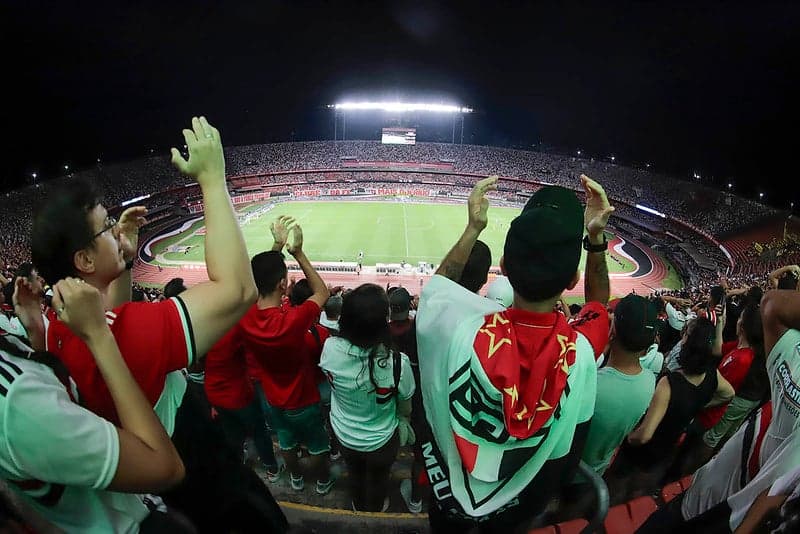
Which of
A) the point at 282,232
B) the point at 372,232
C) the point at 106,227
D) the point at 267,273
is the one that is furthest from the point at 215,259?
the point at 372,232

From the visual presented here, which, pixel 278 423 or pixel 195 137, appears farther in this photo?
pixel 278 423

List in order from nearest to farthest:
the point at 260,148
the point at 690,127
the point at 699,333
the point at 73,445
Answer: the point at 73,445, the point at 699,333, the point at 690,127, the point at 260,148

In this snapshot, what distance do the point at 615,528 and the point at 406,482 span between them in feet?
6.86

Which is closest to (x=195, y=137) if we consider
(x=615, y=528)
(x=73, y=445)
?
(x=73, y=445)

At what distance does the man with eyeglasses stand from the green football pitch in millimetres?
24021

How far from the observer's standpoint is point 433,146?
6078cm

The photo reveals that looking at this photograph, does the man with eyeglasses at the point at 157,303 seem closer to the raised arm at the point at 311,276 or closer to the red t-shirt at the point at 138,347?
the red t-shirt at the point at 138,347

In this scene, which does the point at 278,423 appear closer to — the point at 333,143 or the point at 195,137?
the point at 195,137

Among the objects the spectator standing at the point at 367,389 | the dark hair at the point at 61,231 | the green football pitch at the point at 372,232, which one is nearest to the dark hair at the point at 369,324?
the spectator standing at the point at 367,389

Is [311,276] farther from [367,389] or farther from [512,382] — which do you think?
[512,382]

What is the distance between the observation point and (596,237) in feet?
8.28

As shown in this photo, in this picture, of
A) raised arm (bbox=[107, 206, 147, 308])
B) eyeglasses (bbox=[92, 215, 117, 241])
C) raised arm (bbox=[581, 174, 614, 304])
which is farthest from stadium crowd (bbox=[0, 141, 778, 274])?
raised arm (bbox=[581, 174, 614, 304])

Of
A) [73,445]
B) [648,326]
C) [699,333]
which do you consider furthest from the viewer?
[699,333]

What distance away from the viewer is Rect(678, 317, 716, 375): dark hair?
9.69ft
